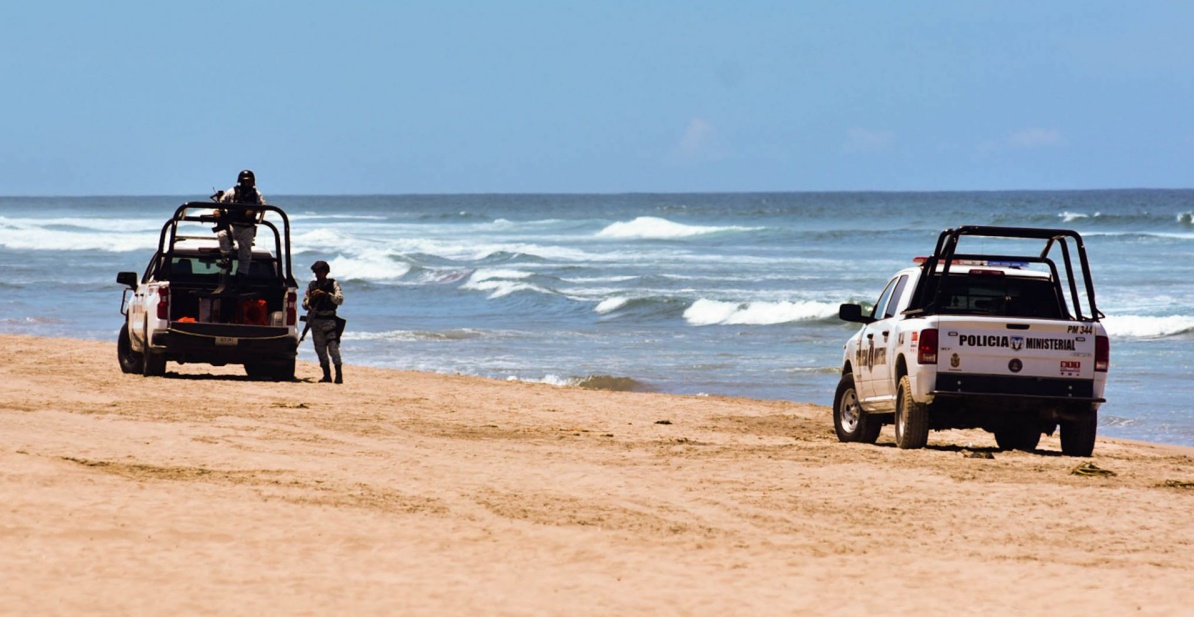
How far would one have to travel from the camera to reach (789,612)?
22.0ft

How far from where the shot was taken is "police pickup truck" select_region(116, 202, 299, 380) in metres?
15.5

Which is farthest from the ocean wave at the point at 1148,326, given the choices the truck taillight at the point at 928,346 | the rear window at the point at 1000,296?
the truck taillight at the point at 928,346

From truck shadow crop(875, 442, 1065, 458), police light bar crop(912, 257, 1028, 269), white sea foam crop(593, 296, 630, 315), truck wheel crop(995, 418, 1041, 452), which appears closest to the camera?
truck shadow crop(875, 442, 1065, 458)

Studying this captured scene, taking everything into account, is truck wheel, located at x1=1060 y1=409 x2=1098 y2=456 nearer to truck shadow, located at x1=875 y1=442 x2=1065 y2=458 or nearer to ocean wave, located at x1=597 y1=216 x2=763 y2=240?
truck shadow, located at x1=875 y1=442 x2=1065 y2=458

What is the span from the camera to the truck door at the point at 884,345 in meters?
11.7

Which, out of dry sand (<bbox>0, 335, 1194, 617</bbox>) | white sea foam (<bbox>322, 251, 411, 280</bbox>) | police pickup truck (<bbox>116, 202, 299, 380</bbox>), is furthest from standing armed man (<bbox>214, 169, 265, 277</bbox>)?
white sea foam (<bbox>322, 251, 411, 280</bbox>)

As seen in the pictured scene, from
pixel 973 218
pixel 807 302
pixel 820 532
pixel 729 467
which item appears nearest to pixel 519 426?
pixel 729 467

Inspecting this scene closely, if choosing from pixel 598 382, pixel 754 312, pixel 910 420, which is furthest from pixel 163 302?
pixel 754 312

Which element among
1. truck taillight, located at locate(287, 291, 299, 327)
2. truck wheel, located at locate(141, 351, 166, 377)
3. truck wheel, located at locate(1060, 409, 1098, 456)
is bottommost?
truck wheel, located at locate(141, 351, 166, 377)

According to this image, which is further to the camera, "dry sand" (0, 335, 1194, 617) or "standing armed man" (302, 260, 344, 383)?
"standing armed man" (302, 260, 344, 383)

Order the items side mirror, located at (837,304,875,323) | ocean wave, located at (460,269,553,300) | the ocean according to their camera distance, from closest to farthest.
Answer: side mirror, located at (837,304,875,323) → the ocean → ocean wave, located at (460,269,553,300)

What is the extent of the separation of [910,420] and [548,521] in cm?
384

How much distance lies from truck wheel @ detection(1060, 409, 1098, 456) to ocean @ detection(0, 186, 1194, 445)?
3.45 meters

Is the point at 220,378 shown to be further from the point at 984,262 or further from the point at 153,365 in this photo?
the point at 984,262
